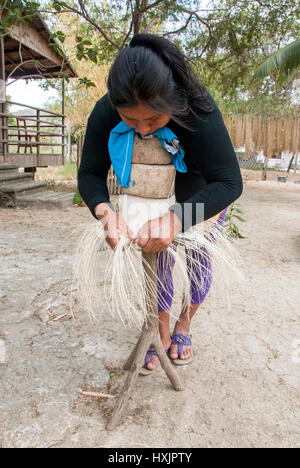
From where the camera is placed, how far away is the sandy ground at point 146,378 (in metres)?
1.32

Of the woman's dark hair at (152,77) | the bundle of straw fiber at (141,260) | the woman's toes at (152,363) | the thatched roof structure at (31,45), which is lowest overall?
the woman's toes at (152,363)

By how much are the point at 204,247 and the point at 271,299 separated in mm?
1505

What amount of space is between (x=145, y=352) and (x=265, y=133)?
8.92m

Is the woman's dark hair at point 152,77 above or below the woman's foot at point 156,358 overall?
above

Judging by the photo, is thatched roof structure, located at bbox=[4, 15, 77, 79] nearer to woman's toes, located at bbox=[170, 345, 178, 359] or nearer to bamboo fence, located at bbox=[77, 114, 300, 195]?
bamboo fence, located at bbox=[77, 114, 300, 195]

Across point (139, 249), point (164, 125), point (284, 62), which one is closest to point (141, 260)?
point (139, 249)

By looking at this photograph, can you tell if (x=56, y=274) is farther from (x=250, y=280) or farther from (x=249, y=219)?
(x=249, y=219)

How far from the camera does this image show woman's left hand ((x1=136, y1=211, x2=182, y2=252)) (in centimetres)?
118

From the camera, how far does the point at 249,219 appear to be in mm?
6270

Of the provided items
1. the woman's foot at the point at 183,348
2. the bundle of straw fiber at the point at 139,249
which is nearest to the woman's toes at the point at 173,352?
the woman's foot at the point at 183,348

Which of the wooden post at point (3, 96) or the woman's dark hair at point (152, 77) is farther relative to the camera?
the wooden post at point (3, 96)

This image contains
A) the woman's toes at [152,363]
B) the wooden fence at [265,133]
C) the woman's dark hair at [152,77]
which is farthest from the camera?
the wooden fence at [265,133]

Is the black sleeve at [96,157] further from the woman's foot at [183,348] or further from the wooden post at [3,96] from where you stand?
the wooden post at [3,96]

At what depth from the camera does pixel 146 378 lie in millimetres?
1677
